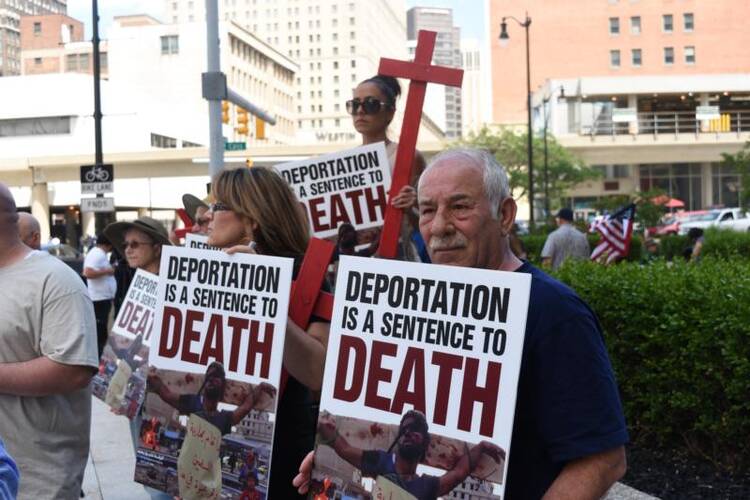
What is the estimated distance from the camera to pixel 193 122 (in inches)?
3799

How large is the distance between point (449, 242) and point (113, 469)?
6.28 metres

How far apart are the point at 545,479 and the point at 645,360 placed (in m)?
4.64

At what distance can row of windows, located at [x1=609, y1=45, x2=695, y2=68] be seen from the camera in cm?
9144

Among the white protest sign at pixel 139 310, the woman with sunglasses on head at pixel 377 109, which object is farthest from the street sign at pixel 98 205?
the woman with sunglasses on head at pixel 377 109

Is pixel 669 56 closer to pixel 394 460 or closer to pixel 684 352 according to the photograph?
pixel 684 352

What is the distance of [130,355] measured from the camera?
5.62 metres

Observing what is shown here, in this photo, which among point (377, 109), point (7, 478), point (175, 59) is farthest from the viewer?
point (175, 59)

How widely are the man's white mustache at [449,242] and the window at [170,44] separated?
12467 cm

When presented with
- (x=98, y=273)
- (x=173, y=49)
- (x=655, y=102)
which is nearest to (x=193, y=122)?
(x=173, y=49)

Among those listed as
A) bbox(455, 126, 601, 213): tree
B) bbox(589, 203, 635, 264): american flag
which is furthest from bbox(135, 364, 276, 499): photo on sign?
bbox(455, 126, 601, 213): tree

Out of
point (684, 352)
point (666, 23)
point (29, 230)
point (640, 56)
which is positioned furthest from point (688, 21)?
point (29, 230)

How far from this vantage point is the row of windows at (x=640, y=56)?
91438 mm

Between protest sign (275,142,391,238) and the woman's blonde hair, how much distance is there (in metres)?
1.39

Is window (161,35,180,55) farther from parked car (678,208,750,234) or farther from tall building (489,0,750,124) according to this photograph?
parked car (678,208,750,234)
